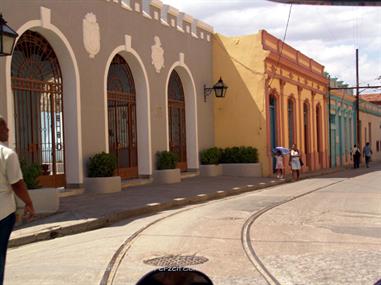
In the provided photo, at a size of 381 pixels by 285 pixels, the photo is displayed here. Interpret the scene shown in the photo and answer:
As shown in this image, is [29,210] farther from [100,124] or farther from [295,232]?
[100,124]

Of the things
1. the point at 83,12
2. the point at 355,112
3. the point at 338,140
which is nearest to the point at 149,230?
the point at 83,12

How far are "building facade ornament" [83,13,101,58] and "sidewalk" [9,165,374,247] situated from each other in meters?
4.16

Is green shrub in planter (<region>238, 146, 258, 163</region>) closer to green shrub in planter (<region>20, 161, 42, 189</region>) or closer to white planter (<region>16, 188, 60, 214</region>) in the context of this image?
white planter (<region>16, 188, 60, 214</region>)

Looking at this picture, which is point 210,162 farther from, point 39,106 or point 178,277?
point 178,277

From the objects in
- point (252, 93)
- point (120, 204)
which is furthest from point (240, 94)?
point (120, 204)

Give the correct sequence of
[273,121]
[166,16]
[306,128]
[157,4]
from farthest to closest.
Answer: [306,128], [273,121], [166,16], [157,4]

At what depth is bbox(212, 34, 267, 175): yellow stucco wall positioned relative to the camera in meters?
24.5

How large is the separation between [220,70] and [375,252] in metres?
18.2

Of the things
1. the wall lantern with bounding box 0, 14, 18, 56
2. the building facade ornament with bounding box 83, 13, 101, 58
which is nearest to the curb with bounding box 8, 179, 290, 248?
the wall lantern with bounding box 0, 14, 18, 56

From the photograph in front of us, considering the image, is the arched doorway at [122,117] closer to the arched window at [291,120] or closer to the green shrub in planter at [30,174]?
the green shrub in planter at [30,174]

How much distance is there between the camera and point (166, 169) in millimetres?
19703

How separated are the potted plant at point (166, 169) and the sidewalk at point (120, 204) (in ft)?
1.34

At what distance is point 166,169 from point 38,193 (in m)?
8.51

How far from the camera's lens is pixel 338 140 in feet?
133
